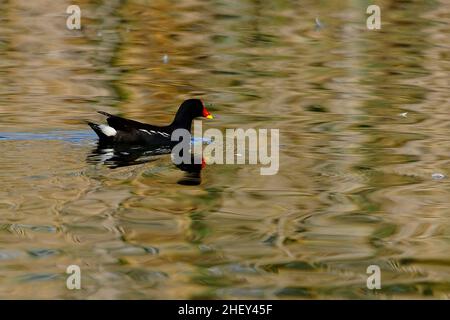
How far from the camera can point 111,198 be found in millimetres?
8914

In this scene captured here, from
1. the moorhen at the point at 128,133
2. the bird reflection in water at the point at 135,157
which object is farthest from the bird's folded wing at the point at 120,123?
the bird reflection in water at the point at 135,157

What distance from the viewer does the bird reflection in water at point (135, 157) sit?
10.0 m

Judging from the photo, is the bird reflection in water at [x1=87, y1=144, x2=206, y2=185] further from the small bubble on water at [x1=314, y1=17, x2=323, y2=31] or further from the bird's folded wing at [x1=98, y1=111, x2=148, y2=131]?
the small bubble on water at [x1=314, y1=17, x2=323, y2=31]

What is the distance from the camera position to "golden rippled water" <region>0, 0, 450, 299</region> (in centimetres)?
712

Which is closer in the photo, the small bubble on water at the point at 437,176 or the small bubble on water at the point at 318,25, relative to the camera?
the small bubble on water at the point at 437,176

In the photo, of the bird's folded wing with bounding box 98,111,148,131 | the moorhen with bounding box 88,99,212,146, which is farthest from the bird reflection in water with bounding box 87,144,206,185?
the bird's folded wing with bounding box 98,111,148,131

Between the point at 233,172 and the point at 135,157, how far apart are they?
1.26 meters

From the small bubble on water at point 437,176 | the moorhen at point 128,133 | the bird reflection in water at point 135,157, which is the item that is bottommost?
the small bubble on water at point 437,176

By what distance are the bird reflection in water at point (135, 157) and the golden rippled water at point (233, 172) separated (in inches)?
4.6

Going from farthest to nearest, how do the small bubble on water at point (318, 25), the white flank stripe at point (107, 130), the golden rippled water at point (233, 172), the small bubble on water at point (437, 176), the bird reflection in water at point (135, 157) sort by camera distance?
the small bubble on water at point (318, 25) → the white flank stripe at point (107, 130) → the bird reflection in water at point (135, 157) → the small bubble on water at point (437, 176) → the golden rippled water at point (233, 172)

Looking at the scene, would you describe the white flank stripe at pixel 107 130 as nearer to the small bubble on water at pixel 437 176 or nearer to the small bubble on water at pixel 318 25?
the small bubble on water at pixel 437 176

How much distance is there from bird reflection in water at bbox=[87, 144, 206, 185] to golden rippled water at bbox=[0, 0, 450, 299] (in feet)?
0.38

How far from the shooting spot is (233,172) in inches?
400

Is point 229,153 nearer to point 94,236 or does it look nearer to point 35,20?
point 94,236
